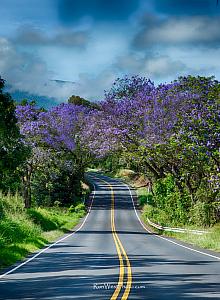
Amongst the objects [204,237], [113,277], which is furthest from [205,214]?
[113,277]

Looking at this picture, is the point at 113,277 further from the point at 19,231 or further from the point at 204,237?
the point at 19,231

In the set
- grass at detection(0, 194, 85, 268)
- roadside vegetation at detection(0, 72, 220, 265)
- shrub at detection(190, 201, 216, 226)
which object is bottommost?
grass at detection(0, 194, 85, 268)

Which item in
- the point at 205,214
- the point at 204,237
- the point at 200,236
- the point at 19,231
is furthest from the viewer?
the point at 205,214

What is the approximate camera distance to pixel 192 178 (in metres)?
43.6

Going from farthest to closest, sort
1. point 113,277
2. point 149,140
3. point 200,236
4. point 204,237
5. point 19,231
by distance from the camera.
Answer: point 149,140 < point 200,236 < point 19,231 < point 204,237 < point 113,277

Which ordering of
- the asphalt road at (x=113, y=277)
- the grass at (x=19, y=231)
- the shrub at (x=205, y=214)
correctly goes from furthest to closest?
the shrub at (x=205, y=214), the grass at (x=19, y=231), the asphalt road at (x=113, y=277)

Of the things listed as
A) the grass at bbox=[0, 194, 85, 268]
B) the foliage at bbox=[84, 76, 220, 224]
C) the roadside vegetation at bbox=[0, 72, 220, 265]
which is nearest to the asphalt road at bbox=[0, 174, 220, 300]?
the grass at bbox=[0, 194, 85, 268]

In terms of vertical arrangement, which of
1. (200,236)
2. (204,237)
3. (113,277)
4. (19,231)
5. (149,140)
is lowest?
(19,231)

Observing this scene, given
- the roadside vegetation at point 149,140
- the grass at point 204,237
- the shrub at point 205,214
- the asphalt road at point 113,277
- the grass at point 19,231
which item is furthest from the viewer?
the shrub at point 205,214

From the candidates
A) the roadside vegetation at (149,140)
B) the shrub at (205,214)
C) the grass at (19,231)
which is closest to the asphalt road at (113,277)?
the grass at (19,231)

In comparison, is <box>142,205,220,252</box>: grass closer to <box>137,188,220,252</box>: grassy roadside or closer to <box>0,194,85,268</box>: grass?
<box>137,188,220,252</box>: grassy roadside

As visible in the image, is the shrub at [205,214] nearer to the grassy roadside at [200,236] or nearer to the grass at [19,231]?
the grassy roadside at [200,236]

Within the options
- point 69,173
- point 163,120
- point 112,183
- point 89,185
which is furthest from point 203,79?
point 112,183

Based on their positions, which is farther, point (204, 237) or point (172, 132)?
point (172, 132)
